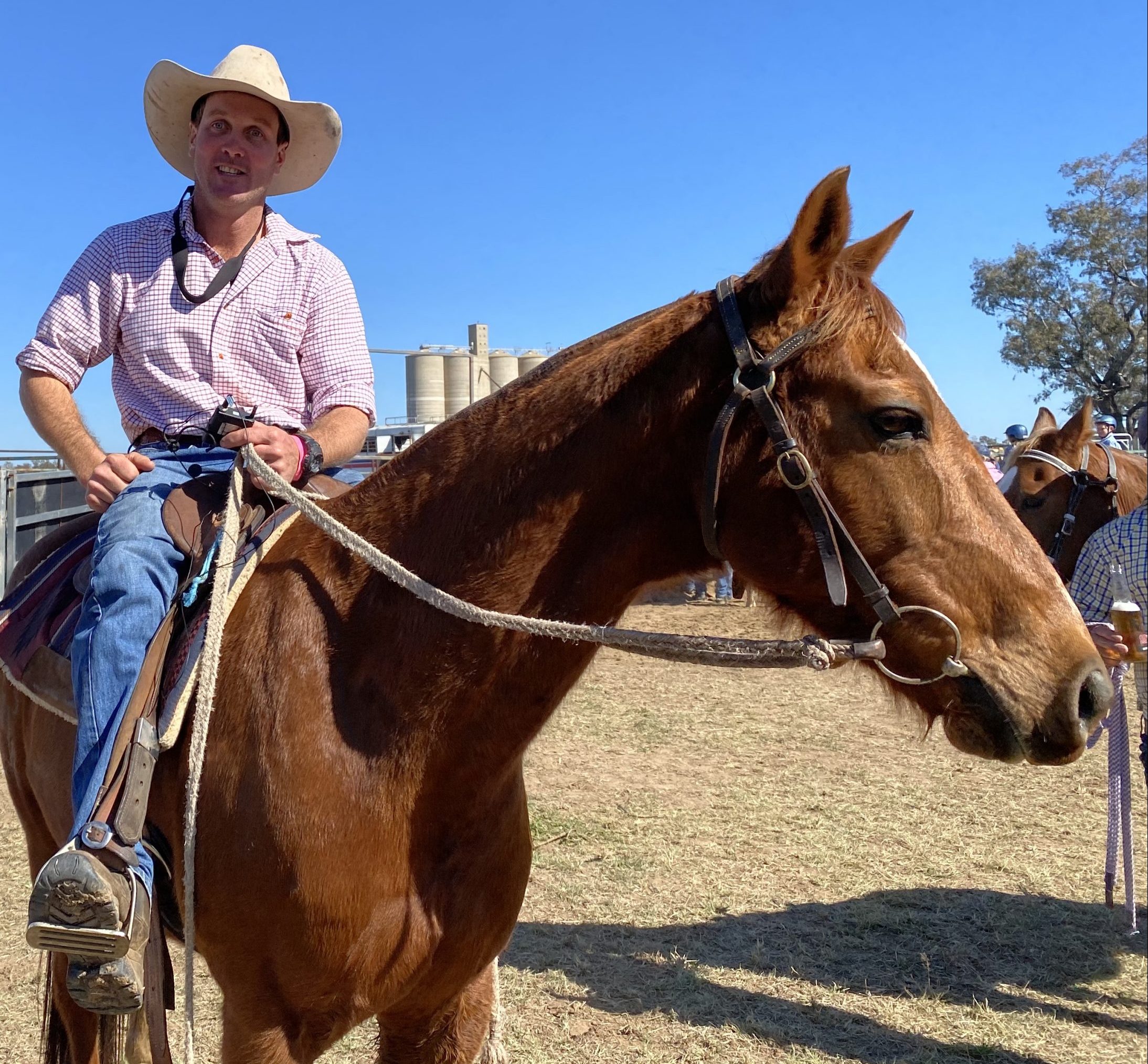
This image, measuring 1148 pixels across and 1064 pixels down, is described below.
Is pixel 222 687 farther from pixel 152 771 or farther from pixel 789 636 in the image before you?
pixel 789 636

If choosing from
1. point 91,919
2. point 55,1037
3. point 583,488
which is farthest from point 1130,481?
point 55,1037

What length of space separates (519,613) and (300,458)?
89 cm

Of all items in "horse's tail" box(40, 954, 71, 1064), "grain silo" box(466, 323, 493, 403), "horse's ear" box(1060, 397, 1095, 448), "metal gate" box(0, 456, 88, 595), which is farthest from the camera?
"grain silo" box(466, 323, 493, 403)

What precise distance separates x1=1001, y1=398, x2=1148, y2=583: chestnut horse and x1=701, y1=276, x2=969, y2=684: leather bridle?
4836mm

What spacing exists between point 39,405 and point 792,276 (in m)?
2.16

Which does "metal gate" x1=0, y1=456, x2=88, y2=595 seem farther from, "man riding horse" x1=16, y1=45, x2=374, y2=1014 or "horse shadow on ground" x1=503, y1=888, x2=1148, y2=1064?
"horse shadow on ground" x1=503, y1=888, x2=1148, y2=1064

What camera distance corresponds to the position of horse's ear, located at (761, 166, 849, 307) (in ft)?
6.00

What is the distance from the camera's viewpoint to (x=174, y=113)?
3.01 meters

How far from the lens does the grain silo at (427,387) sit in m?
30.4

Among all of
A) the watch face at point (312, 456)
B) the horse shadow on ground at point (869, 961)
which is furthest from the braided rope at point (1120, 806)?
the watch face at point (312, 456)

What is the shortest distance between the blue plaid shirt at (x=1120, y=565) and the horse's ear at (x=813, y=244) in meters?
2.99

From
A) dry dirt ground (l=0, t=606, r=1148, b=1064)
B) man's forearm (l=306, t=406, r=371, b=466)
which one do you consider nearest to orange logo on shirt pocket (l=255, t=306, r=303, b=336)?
man's forearm (l=306, t=406, r=371, b=466)

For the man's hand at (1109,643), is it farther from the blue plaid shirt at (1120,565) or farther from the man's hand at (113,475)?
the man's hand at (113,475)

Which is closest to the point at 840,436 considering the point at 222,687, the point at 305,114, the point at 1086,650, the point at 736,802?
the point at 1086,650
